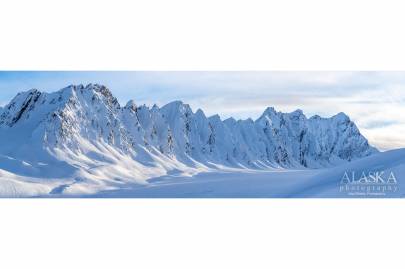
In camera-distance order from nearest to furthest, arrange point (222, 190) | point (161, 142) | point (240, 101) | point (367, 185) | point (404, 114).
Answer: point (367, 185) → point (404, 114) → point (240, 101) → point (222, 190) → point (161, 142)

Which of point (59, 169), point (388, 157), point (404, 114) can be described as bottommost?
point (388, 157)

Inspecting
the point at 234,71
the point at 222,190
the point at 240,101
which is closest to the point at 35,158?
the point at 222,190

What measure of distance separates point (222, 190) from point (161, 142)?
147133mm

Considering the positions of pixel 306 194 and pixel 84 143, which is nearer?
pixel 306 194

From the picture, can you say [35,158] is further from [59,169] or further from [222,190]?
[222,190]

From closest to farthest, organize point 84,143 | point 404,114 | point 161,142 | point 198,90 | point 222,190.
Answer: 1. point 404,114
2. point 198,90
3. point 222,190
4. point 84,143
5. point 161,142

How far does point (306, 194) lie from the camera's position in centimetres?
2781

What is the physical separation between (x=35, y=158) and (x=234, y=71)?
8475cm

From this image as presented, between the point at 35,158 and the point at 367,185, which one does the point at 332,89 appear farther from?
the point at 35,158

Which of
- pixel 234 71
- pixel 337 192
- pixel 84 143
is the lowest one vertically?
pixel 337 192

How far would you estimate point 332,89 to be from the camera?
2956 centimetres

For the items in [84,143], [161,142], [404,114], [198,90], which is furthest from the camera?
[161,142]

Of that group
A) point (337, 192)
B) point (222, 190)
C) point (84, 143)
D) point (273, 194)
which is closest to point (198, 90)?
point (273, 194)

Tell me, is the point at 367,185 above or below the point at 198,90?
below
